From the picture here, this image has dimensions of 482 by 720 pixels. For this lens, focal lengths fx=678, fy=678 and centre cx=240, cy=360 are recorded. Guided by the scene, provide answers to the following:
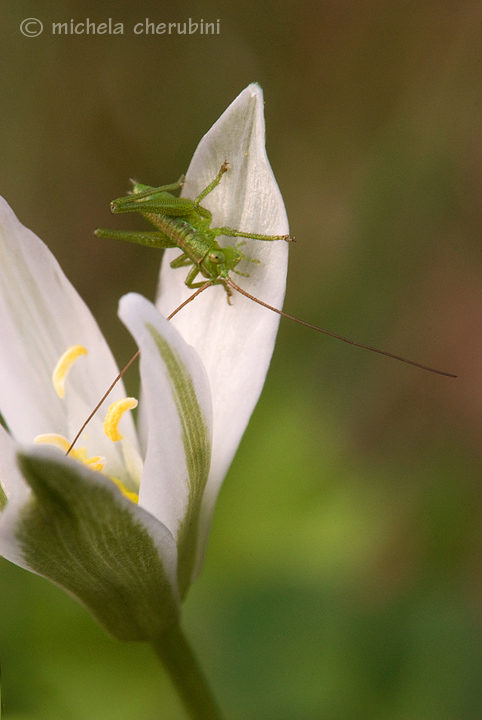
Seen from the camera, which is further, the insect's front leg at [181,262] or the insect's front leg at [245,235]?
the insect's front leg at [181,262]

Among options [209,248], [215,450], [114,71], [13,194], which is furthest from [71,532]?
[114,71]

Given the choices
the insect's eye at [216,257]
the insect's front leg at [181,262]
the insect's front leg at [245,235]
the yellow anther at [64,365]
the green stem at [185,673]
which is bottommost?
the green stem at [185,673]

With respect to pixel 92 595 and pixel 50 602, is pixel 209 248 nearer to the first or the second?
pixel 92 595

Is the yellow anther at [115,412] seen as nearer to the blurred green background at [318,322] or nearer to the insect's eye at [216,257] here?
the insect's eye at [216,257]

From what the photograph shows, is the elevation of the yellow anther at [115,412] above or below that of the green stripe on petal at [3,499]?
above

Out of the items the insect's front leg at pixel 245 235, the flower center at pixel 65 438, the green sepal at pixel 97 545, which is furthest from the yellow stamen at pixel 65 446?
the insect's front leg at pixel 245 235

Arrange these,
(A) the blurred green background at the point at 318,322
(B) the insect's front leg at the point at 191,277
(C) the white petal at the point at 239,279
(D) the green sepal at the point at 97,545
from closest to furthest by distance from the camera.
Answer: (D) the green sepal at the point at 97,545, (C) the white petal at the point at 239,279, (B) the insect's front leg at the point at 191,277, (A) the blurred green background at the point at 318,322
